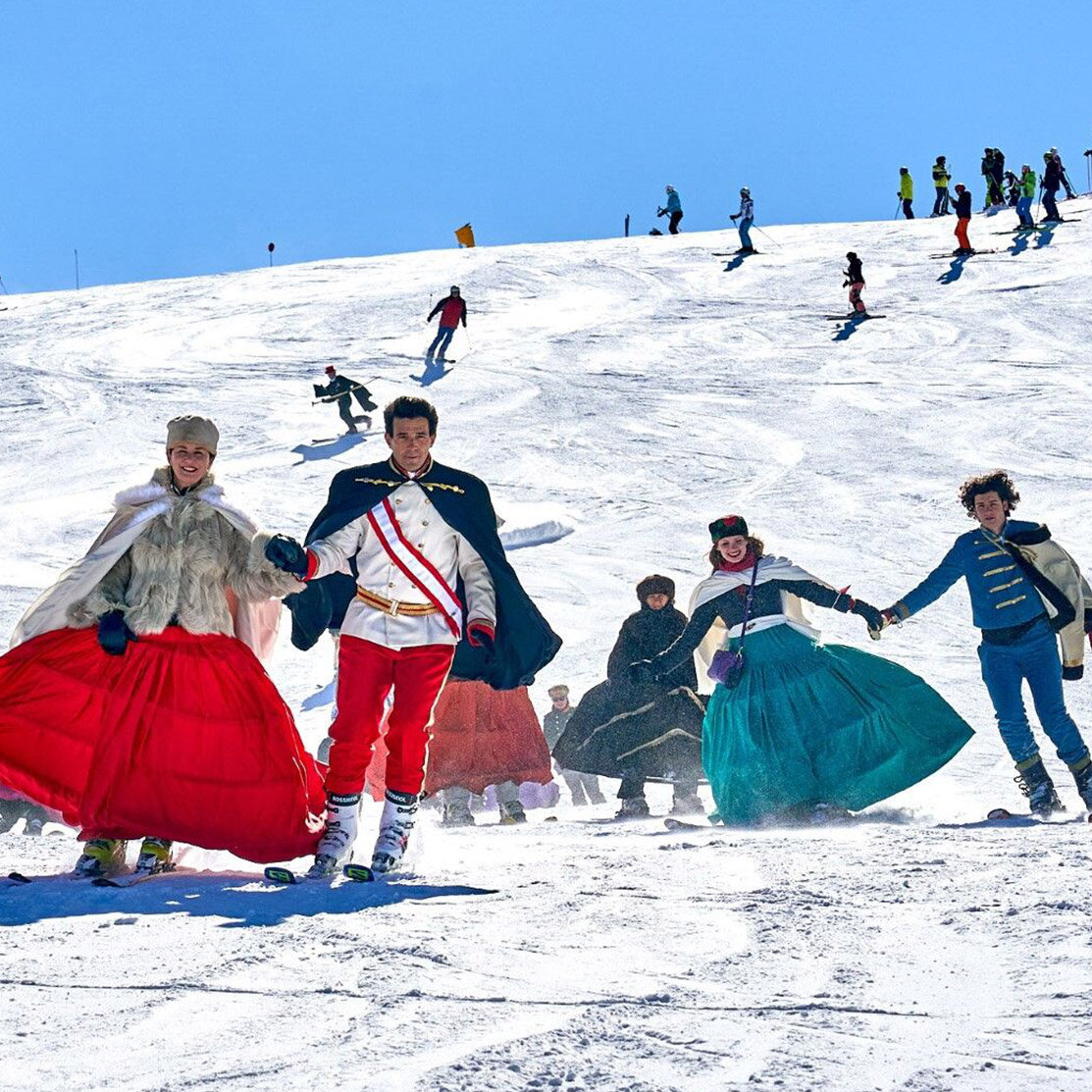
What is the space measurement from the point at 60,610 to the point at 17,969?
219 cm

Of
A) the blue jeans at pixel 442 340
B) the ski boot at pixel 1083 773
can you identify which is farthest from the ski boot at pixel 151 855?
the blue jeans at pixel 442 340

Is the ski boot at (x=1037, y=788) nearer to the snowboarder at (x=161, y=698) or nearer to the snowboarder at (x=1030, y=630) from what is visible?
the snowboarder at (x=1030, y=630)

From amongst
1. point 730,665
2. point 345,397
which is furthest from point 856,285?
point 730,665

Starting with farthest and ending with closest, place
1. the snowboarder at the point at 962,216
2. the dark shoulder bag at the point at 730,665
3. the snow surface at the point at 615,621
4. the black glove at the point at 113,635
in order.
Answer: the snowboarder at the point at 962,216
the dark shoulder bag at the point at 730,665
the black glove at the point at 113,635
the snow surface at the point at 615,621

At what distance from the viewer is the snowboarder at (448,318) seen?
987 inches

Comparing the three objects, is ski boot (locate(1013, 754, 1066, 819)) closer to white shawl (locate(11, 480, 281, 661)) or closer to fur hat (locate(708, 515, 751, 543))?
fur hat (locate(708, 515, 751, 543))

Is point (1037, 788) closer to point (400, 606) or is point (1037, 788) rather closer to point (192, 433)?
point (400, 606)

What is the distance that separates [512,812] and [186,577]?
11.1ft

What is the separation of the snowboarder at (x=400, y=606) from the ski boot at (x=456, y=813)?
2.72 m

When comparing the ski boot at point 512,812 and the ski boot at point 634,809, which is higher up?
the ski boot at point 512,812

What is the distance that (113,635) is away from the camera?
5.39 m

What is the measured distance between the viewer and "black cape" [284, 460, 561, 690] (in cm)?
570

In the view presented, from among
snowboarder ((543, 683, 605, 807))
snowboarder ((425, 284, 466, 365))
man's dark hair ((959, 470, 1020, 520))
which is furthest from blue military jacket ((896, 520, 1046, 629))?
snowboarder ((425, 284, 466, 365))

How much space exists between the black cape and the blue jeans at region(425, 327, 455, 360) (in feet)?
64.6
